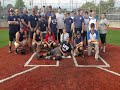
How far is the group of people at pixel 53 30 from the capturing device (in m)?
12.6

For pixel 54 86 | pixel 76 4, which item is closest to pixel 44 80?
pixel 54 86

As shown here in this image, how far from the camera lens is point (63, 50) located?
40.5ft

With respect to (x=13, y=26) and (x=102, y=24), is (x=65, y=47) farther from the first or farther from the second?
(x=13, y=26)

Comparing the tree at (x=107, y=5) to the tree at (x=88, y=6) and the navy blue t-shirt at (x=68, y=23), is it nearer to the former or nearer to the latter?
the tree at (x=88, y=6)

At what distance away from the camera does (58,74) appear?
8883 mm

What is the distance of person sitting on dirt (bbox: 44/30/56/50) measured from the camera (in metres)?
13.3

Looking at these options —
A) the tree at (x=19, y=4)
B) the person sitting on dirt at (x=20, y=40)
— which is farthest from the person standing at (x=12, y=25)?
the tree at (x=19, y=4)

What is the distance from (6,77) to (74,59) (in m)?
4.02

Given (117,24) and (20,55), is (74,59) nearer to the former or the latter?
(20,55)

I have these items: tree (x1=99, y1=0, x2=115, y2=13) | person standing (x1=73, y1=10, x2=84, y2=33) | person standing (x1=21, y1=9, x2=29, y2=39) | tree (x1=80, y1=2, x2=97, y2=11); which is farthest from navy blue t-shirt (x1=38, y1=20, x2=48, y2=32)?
tree (x1=99, y1=0, x2=115, y2=13)

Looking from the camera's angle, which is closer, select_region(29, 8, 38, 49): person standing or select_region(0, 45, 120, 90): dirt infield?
select_region(0, 45, 120, 90): dirt infield

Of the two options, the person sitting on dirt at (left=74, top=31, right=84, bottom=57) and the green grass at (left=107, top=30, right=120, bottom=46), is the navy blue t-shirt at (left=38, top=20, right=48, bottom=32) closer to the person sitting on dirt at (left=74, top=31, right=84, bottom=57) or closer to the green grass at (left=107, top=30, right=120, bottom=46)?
the person sitting on dirt at (left=74, top=31, right=84, bottom=57)

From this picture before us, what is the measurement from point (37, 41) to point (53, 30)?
1.28 meters

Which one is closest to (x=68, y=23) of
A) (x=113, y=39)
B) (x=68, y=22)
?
(x=68, y=22)
